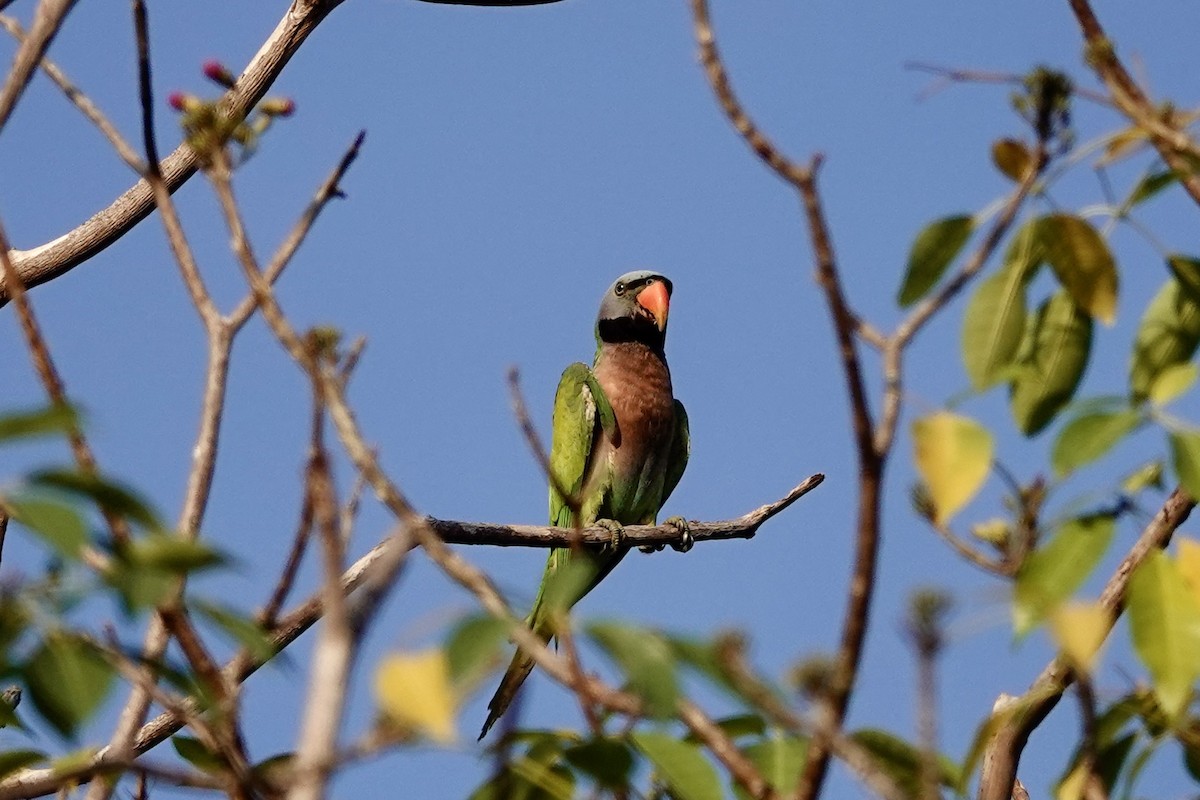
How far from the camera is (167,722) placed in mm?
2895

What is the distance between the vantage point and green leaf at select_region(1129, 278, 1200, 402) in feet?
5.14

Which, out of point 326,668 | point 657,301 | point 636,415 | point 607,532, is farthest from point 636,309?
point 326,668

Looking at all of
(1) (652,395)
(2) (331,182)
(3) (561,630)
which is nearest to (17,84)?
(2) (331,182)

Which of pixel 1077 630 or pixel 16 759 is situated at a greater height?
pixel 1077 630

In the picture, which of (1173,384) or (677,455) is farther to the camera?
(677,455)

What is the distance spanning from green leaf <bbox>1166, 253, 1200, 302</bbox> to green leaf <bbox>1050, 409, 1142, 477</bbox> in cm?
28

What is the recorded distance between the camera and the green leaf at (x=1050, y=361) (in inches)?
63.6

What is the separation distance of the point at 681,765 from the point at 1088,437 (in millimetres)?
553

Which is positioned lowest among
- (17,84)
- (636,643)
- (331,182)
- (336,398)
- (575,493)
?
(636,643)

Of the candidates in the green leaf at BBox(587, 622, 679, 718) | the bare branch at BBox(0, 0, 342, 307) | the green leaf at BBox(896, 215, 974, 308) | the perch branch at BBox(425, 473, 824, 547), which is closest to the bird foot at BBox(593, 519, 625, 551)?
the perch branch at BBox(425, 473, 824, 547)

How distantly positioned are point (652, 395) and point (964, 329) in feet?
14.7

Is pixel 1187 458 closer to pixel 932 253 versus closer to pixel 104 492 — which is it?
pixel 932 253

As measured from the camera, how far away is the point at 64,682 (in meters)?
1.35

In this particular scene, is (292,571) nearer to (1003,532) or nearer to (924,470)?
(924,470)
